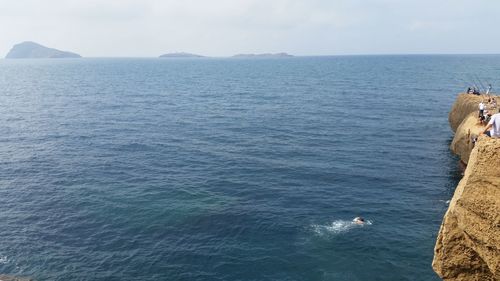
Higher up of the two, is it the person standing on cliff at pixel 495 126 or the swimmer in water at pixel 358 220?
the person standing on cliff at pixel 495 126

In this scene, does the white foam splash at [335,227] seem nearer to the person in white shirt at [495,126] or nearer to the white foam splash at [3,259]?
the person in white shirt at [495,126]

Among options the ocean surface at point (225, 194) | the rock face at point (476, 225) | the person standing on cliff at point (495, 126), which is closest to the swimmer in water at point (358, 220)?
the ocean surface at point (225, 194)

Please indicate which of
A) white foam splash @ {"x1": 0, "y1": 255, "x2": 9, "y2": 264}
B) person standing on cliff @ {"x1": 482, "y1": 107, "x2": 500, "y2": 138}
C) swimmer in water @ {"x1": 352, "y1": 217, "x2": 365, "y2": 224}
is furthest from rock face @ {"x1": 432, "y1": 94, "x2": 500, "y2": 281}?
white foam splash @ {"x1": 0, "y1": 255, "x2": 9, "y2": 264}

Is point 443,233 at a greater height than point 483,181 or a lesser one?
lesser

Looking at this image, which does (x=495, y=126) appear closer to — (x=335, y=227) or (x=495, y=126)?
(x=495, y=126)

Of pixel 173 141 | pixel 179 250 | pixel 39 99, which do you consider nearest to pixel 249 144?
pixel 173 141

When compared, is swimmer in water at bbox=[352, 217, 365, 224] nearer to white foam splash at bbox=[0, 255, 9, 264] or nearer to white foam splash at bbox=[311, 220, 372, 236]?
white foam splash at bbox=[311, 220, 372, 236]

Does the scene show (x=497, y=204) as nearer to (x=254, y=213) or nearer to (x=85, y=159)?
(x=254, y=213)
